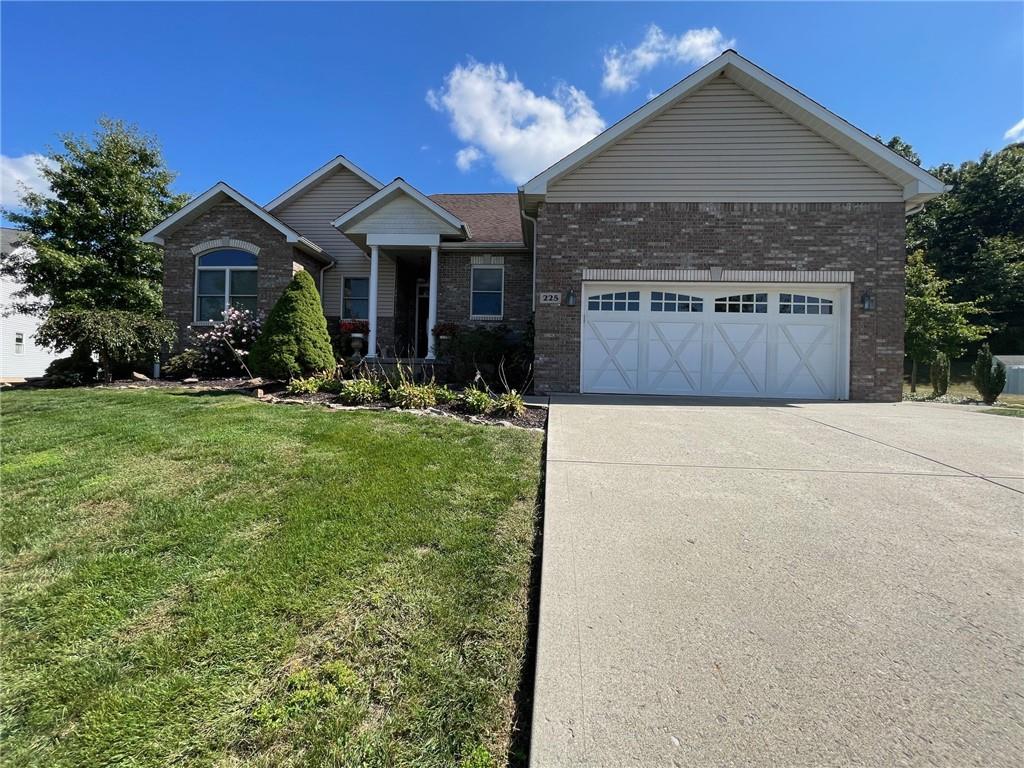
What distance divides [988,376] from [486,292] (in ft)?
48.7

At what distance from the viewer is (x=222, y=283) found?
41.3 feet

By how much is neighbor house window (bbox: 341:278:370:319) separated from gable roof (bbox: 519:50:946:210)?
686 cm

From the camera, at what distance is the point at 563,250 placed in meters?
9.70

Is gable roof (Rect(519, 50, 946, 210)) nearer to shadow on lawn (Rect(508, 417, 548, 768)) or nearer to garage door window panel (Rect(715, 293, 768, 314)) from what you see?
garage door window panel (Rect(715, 293, 768, 314))

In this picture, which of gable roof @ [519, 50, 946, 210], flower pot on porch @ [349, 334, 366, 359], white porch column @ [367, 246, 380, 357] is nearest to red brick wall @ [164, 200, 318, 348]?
flower pot on porch @ [349, 334, 366, 359]

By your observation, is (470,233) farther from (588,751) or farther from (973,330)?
→ (973,330)

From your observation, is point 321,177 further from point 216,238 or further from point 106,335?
point 106,335

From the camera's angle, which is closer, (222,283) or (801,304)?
(801,304)

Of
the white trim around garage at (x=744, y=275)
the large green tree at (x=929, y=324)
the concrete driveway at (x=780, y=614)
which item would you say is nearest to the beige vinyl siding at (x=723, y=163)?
the white trim around garage at (x=744, y=275)

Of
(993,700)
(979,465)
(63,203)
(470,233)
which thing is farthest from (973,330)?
(63,203)

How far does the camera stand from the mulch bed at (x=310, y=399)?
643 cm

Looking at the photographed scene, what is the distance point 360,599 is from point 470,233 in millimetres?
12452

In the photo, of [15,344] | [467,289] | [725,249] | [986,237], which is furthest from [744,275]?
[986,237]

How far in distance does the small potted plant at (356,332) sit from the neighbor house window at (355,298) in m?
1.78
